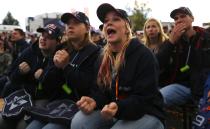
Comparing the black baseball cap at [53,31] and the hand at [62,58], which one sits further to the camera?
the black baseball cap at [53,31]

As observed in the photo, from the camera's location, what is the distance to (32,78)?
4.89 meters

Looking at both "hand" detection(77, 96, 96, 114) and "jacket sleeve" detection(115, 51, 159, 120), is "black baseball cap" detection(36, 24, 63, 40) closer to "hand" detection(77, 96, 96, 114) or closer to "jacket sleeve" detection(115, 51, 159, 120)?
"hand" detection(77, 96, 96, 114)

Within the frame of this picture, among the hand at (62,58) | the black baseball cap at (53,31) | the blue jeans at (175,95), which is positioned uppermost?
the black baseball cap at (53,31)

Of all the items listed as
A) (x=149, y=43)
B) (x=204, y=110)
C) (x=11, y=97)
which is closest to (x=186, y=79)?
(x=204, y=110)

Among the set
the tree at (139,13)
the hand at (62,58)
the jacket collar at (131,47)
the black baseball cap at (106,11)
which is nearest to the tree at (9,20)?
the tree at (139,13)

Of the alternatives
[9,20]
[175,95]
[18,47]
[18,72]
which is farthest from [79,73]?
[9,20]

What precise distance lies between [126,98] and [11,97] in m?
2.15

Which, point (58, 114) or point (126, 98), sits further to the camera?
point (58, 114)

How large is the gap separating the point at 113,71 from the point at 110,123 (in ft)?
1.58

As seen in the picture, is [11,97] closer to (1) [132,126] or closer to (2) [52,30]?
(2) [52,30]

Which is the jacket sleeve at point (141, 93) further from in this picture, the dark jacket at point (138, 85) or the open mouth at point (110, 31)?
the open mouth at point (110, 31)

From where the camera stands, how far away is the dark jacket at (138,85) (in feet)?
9.93

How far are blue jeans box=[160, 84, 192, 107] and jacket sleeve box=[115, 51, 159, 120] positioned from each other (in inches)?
56.8

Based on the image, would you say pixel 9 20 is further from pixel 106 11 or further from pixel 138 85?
pixel 138 85
